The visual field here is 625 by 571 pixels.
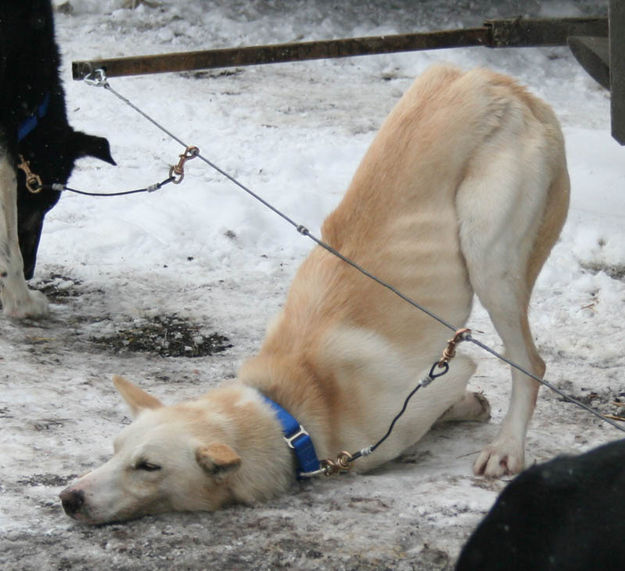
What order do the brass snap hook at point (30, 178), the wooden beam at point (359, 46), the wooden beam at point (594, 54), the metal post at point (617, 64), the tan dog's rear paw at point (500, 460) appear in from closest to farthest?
1. the tan dog's rear paw at point (500, 460)
2. the metal post at point (617, 64)
3. the wooden beam at point (359, 46)
4. the brass snap hook at point (30, 178)
5. the wooden beam at point (594, 54)

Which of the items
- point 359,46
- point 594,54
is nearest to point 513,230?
point 359,46

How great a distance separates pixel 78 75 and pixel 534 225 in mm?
2384

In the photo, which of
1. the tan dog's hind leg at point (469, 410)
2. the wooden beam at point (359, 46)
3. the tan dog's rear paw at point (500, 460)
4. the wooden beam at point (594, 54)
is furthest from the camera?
the wooden beam at point (594, 54)

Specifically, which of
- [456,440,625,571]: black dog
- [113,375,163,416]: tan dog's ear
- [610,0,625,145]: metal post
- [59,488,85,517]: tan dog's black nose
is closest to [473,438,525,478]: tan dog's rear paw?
[113,375,163,416]: tan dog's ear

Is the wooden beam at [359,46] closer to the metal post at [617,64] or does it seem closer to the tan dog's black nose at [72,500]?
the metal post at [617,64]

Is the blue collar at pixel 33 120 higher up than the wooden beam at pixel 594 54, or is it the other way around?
the wooden beam at pixel 594 54

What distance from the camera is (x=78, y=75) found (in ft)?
16.1

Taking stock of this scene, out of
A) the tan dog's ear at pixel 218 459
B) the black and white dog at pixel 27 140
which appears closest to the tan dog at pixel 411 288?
the tan dog's ear at pixel 218 459

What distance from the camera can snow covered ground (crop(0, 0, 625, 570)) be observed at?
3.02 metres

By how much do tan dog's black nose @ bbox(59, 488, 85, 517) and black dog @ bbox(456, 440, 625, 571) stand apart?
5.14 feet

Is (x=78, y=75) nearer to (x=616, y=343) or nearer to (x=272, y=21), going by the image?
(x=616, y=343)

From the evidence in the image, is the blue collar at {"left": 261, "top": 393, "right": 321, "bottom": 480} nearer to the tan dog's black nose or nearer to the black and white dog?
the tan dog's black nose

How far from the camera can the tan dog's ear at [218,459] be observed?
10.2 ft

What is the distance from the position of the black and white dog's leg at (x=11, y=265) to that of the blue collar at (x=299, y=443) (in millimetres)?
2282
